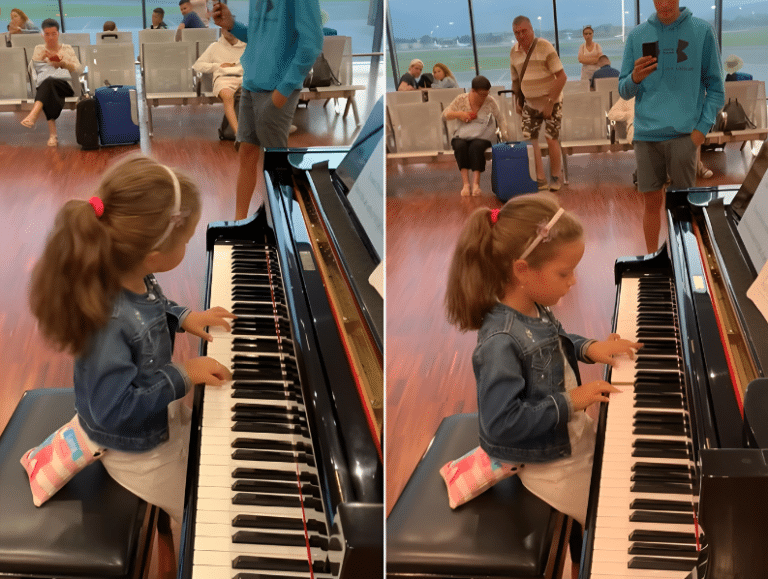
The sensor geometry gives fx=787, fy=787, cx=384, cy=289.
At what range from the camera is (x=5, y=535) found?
1530mm

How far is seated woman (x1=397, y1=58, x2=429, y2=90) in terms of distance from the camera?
31.1 feet

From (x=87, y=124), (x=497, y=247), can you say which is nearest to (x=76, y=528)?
(x=497, y=247)

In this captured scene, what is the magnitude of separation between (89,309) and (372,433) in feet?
2.06

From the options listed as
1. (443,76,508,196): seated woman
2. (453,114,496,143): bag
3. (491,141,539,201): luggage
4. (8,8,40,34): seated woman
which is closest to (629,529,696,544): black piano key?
(491,141,539,201): luggage

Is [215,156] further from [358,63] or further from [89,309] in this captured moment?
[358,63]

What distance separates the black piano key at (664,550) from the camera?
130cm

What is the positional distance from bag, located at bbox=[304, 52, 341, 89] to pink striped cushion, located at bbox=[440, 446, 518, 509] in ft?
25.7

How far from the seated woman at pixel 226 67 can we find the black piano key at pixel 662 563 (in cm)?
699

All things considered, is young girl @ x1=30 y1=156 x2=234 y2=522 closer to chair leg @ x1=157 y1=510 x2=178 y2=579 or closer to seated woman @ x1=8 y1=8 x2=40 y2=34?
chair leg @ x1=157 y1=510 x2=178 y2=579

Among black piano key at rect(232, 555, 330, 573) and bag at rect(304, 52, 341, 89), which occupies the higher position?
bag at rect(304, 52, 341, 89)

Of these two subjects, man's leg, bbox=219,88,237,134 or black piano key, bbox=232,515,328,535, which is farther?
man's leg, bbox=219,88,237,134

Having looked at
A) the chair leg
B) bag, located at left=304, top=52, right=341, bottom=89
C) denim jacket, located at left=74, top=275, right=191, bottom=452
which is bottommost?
the chair leg

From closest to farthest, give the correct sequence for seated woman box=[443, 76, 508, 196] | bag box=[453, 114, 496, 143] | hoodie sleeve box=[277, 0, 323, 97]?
hoodie sleeve box=[277, 0, 323, 97] → seated woman box=[443, 76, 508, 196] → bag box=[453, 114, 496, 143]

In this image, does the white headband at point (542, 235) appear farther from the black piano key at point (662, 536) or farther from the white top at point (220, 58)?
the white top at point (220, 58)
